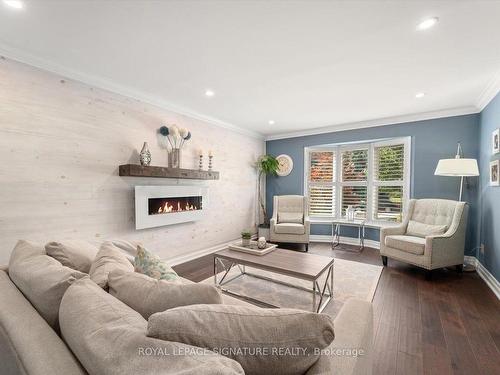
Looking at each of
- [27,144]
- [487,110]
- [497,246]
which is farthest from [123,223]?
[487,110]

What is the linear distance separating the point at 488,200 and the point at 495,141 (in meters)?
0.83

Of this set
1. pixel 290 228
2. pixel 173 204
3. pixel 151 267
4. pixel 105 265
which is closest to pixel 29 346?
pixel 105 265

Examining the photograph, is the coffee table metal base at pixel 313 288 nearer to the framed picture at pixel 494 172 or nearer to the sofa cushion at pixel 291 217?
the sofa cushion at pixel 291 217

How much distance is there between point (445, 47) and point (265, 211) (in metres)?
4.31

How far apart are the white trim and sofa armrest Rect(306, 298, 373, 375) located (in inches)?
106

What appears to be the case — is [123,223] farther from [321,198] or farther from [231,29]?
[321,198]

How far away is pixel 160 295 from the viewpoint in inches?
35.6

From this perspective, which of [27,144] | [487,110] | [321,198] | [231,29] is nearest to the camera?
[231,29]

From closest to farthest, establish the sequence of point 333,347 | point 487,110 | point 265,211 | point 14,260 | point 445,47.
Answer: point 333,347 → point 14,260 → point 445,47 → point 487,110 → point 265,211

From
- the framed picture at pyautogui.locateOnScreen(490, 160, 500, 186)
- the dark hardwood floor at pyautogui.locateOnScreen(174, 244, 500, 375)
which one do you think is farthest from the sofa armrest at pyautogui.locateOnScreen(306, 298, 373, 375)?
the framed picture at pyautogui.locateOnScreen(490, 160, 500, 186)

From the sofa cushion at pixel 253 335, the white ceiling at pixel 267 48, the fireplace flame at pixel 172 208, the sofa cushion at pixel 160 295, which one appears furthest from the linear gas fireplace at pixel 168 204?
the sofa cushion at pixel 253 335

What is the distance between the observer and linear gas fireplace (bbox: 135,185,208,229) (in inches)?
123

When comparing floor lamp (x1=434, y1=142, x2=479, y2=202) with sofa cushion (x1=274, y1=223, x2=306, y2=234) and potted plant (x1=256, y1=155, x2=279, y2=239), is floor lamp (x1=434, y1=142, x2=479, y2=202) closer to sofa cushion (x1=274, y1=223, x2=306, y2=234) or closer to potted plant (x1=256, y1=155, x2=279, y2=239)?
sofa cushion (x1=274, y1=223, x2=306, y2=234)

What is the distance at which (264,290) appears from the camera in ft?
9.00
